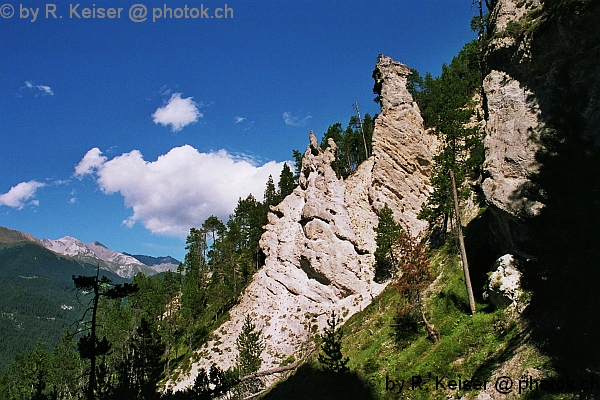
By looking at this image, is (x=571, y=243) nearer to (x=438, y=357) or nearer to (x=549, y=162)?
(x=549, y=162)

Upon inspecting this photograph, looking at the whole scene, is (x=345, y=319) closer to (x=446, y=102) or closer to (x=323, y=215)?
(x=323, y=215)

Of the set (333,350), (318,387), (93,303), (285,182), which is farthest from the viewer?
(285,182)

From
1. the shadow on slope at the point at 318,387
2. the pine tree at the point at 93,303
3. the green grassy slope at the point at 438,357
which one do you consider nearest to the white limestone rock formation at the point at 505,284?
the green grassy slope at the point at 438,357

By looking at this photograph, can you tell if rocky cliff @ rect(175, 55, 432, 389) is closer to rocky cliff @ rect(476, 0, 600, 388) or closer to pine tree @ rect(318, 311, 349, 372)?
pine tree @ rect(318, 311, 349, 372)

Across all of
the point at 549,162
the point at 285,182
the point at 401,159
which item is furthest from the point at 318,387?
the point at 285,182

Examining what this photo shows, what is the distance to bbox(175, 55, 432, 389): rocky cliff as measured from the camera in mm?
45594

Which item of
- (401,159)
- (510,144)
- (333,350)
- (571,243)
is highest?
(401,159)

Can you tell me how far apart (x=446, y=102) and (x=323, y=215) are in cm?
2175

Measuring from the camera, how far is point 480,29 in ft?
95.8

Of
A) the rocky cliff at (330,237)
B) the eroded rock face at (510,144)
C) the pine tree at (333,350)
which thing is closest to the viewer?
the eroded rock face at (510,144)

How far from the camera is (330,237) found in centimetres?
4944

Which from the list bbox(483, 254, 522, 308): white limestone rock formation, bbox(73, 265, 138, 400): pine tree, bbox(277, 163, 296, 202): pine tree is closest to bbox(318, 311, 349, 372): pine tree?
bbox(483, 254, 522, 308): white limestone rock formation

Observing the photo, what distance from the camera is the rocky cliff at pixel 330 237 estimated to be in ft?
150

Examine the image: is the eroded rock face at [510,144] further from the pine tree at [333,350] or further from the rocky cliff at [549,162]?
the pine tree at [333,350]
